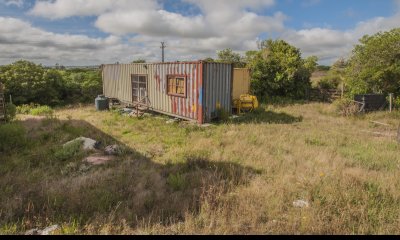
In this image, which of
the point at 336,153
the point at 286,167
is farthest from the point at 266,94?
the point at 286,167

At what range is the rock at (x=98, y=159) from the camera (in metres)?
7.06

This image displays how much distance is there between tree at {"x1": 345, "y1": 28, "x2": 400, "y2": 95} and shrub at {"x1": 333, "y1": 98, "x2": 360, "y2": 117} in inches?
83.1

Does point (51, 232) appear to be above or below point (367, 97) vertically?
below

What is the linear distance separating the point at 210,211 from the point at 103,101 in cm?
1548

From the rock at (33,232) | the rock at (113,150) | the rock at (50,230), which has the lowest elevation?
the rock at (33,232)

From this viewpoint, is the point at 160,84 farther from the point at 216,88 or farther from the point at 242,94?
the point at 242,94

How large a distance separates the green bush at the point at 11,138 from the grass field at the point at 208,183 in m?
0.04

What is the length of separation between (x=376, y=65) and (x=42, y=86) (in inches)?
986

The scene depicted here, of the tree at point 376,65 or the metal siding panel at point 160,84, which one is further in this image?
the tree at point 376,65

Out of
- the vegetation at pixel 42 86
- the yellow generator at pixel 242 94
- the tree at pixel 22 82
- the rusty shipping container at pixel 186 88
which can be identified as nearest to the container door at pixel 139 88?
the rusty shipping container at pixel 186 88

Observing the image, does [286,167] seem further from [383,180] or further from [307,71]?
[307,71]

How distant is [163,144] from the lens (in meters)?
Answer: 9.22

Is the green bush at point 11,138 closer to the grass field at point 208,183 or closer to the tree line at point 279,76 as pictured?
the grass field at point 208,183

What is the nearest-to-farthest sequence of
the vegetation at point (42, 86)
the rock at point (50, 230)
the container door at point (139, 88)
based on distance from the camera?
the rock at point (50, 230)
the container door at point (139, 88)
the vegetation at point (42, 86)
